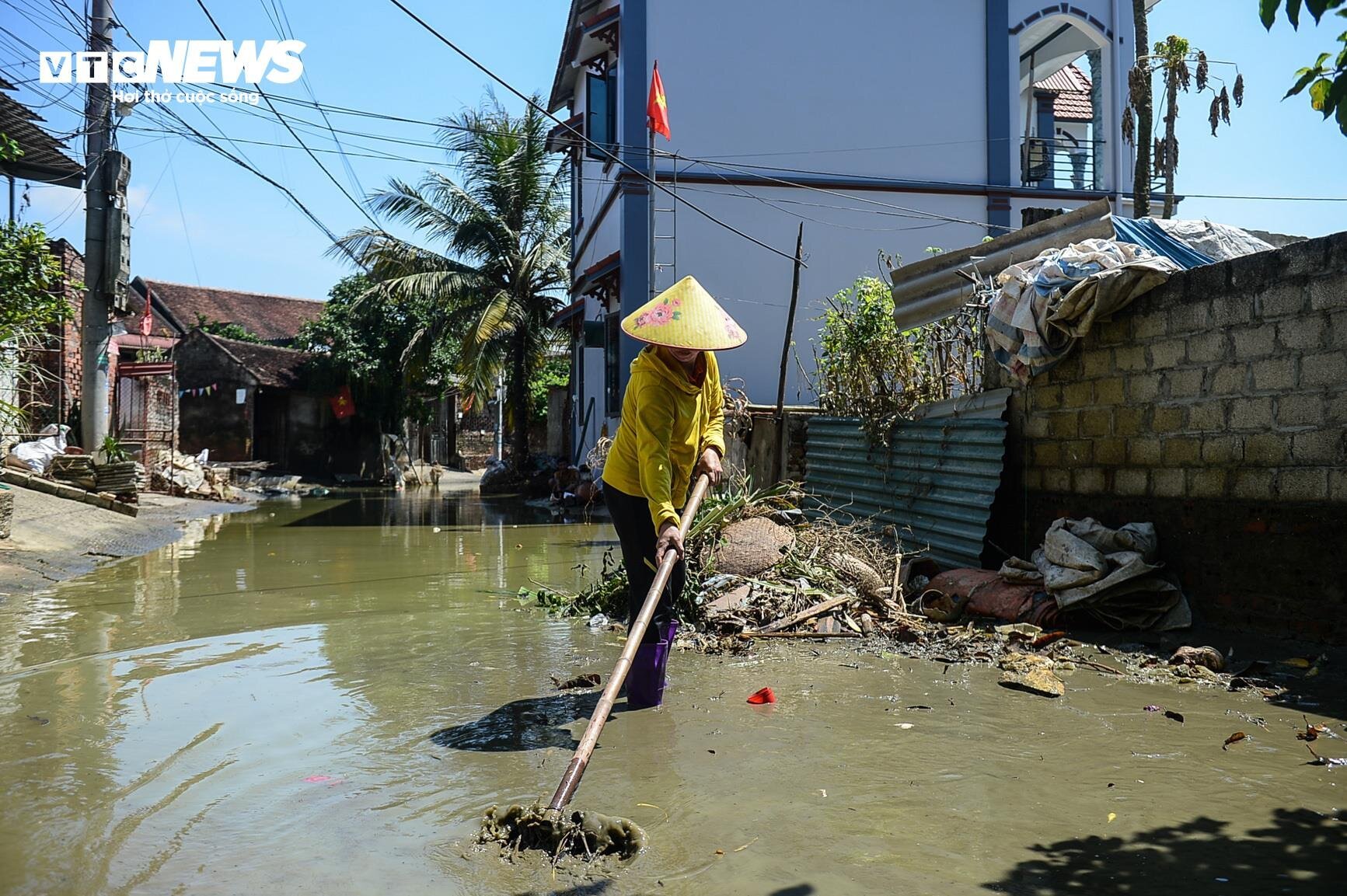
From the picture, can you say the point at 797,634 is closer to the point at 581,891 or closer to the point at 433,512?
the point at 581,891

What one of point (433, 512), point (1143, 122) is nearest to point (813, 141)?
point (1143, 122)

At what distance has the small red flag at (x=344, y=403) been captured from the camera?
27.5 meters

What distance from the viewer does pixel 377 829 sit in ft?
9.13

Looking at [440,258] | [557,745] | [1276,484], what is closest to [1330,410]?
[1276,484]

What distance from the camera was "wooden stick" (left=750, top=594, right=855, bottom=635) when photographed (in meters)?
5.79

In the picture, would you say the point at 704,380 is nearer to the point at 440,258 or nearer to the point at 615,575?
the point at 615,575

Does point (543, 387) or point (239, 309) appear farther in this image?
point (239, 309)

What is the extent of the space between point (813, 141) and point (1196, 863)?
14070 mm

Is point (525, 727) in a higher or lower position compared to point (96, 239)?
lower

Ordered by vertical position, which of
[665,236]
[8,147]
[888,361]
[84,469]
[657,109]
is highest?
[657,109]

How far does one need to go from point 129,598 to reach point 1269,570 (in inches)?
298

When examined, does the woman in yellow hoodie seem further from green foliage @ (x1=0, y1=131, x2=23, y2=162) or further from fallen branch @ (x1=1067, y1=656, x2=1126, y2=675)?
green foliage @ (x1=0, y1=131, x2=23, y2=162)

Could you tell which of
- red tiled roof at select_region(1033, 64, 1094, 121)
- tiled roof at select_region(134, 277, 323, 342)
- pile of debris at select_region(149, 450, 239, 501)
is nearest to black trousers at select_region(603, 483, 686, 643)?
pile of debris at select_region(149, 450, 239, 501)

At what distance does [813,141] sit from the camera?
15.2 meters
